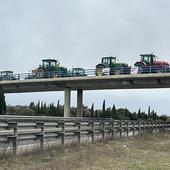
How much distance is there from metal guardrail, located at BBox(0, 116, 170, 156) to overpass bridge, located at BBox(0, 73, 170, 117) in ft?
92.8

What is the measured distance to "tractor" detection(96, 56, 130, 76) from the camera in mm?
58875

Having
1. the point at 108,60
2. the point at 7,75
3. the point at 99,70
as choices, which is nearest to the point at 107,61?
the point at 108,60

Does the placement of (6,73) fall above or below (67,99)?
above

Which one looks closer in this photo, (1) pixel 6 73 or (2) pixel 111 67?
(2) pixel 111 67

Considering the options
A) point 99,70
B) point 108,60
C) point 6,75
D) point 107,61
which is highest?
point 108,60

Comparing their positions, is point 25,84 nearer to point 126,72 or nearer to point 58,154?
point 126,72

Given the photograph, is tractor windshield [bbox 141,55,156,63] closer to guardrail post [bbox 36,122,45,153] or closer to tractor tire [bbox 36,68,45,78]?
tractor tire [bbox 36,68,45,78]

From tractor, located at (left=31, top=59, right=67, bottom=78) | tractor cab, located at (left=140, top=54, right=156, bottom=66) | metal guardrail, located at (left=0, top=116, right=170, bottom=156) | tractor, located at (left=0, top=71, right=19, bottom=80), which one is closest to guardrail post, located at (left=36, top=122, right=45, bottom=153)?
metal guardrail, located at (left=0, top=116, right=170, bottom=156)

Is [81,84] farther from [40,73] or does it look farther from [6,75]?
[6,75]

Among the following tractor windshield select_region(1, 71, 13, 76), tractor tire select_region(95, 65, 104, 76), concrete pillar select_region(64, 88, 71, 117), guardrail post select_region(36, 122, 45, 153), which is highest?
tractor windshield select_region(1, 71, 13, 76)

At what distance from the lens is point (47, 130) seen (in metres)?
→ 16.5

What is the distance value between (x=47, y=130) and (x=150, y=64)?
141 feet

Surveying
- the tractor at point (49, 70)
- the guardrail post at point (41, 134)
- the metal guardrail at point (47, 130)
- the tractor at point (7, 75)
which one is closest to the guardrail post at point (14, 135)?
the metal guardrail at point (47, 130)

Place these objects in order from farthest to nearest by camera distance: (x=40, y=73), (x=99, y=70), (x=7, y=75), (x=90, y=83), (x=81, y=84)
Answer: (x=7, y=75) → (x=40, y=73) → (x=81, y=84) → (x=90, y=83) → (x=99, y=70)
